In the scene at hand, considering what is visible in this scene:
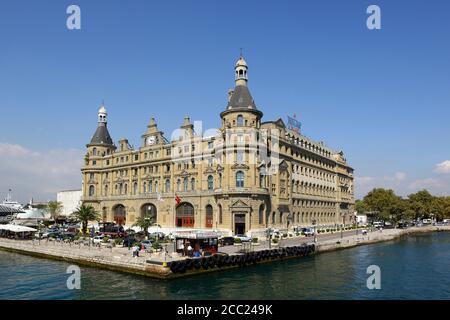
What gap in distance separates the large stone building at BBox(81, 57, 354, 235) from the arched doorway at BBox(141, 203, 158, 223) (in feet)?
0.87

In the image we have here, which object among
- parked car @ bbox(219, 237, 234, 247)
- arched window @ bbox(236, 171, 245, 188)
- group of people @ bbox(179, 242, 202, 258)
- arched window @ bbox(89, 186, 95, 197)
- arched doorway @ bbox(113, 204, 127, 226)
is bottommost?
parked car @ bbox(219, 237, 234, 247)

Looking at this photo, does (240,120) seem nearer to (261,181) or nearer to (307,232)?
(261,181)

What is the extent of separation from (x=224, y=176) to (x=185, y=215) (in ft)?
57.7

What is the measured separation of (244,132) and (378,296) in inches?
1880

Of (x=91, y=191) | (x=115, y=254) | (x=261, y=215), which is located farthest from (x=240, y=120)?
(x=91, y=191)

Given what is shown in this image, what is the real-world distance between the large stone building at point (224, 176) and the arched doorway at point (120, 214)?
0.93 feet

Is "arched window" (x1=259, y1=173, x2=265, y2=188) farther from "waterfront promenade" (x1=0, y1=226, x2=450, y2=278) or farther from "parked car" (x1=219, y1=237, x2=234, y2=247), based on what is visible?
"parked car" (x1=219, y1=237, x2=234, y2=247)

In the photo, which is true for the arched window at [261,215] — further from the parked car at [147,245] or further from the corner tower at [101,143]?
the corner tower at [101,143]

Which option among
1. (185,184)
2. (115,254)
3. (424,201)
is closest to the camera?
(115,254)

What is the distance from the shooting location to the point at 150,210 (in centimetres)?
10094

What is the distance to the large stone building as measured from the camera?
78875 mm

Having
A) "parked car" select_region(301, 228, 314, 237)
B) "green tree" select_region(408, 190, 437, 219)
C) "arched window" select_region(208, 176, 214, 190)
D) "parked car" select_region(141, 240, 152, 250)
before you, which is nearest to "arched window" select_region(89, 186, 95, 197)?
"arched window" select_region(208, 176, 214, 190)
